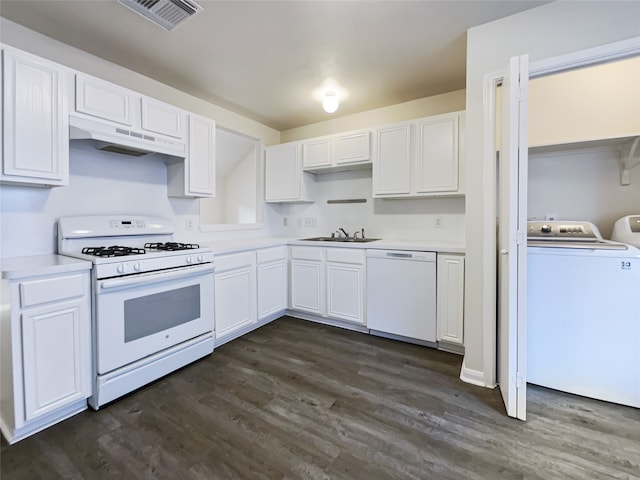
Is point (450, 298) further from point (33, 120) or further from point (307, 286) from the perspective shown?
point (33, 120)

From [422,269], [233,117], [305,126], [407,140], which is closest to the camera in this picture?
[422,269]

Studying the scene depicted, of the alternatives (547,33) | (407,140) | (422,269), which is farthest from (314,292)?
(547,33)

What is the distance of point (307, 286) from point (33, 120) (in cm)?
250

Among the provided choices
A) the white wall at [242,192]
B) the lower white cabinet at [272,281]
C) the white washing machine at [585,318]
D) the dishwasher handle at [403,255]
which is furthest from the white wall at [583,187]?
the white wall at [242,192]

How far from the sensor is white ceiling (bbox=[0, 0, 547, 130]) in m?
1.80

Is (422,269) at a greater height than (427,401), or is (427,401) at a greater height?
(422,269)

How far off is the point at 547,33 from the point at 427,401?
94.2 inches

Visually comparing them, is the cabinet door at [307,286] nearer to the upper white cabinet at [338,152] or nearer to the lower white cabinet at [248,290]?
the lower white cabinet at [248,290]

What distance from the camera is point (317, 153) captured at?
347cm

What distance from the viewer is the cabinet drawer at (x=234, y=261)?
2583mm

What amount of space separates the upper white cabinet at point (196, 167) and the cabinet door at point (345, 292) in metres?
1.48

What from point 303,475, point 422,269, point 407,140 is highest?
point 407,140

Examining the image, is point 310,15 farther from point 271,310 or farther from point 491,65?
point 271,310

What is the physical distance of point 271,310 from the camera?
125 inches
